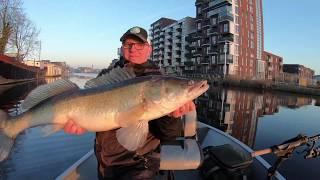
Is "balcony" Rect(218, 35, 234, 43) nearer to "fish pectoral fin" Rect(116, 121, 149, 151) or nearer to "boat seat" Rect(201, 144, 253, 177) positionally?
"boat seat" Rect(201, 144, 253, 177)

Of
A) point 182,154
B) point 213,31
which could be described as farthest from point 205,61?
point 182,154

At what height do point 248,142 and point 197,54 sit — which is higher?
point 197,54

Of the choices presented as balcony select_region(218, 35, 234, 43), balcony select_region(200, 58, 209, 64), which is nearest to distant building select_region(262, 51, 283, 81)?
balcony select_region(200, 58, 209, 64)

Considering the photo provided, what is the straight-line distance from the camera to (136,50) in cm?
380

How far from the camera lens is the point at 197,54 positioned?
85.9 m

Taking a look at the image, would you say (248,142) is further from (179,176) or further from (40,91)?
(40,91)

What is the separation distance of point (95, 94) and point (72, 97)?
26cm

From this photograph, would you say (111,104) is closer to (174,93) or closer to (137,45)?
(174,93)

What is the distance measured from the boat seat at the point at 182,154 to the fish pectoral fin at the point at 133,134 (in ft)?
7.65

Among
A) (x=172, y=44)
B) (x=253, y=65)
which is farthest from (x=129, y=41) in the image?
(x=172, y=44)

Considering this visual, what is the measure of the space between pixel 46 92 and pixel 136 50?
110 centimetres

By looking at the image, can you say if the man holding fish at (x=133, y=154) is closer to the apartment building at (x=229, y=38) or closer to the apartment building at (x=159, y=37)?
the apartment building at (x=229, y=38)

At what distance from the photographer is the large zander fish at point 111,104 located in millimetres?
2928

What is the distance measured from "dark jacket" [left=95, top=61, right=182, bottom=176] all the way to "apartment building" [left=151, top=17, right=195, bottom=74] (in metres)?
91.4
